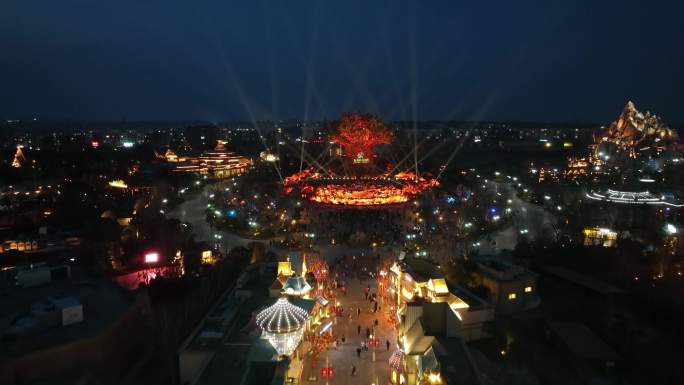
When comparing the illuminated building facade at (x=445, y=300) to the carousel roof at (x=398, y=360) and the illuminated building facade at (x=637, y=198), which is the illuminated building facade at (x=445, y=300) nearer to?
the carousel roof at (x=398, y=360)

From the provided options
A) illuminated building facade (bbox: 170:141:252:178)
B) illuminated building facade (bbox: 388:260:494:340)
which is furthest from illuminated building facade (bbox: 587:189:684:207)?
illuminated building facade (bbox: 170:141:252:178)

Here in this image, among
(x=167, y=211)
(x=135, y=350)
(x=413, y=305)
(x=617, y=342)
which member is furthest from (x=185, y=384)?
(x=167, y=211)

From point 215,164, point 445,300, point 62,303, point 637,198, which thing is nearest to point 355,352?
point 445,300

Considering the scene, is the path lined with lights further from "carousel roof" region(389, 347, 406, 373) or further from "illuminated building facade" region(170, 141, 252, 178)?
"illuminated building facade" region(170, 141, 252, 178)

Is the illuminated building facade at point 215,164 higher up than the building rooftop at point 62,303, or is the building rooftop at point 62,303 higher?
the illuminated building facade at point 215,164

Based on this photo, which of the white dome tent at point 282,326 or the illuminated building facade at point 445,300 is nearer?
the white dome tent at point 282,326

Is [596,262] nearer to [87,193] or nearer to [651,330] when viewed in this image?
[651,330]

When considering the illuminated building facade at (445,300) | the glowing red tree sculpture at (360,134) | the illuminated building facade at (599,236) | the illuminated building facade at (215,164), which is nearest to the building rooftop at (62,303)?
the illuminated building facade at (445,300)
